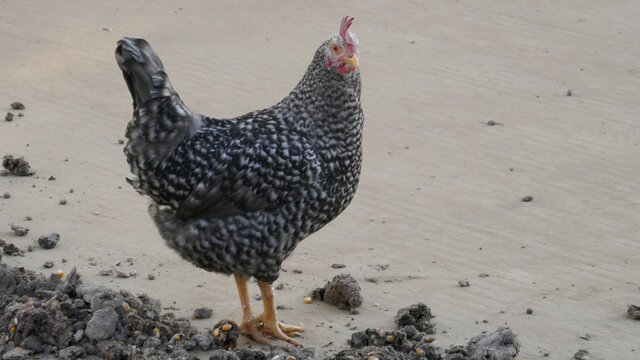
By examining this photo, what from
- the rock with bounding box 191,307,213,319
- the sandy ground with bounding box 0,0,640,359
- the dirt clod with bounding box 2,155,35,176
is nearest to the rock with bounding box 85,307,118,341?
the rock with bounding box 191,307,213,319

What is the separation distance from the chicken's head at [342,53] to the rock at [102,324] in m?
2.14

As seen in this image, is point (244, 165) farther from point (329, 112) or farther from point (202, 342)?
point (202, 342)

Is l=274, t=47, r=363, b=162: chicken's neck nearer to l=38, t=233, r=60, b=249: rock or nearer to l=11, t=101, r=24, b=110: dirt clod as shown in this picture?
l=38, t=233, r=60, b=249: rock

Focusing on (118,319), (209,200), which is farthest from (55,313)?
(209,200)

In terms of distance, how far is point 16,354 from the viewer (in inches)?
245

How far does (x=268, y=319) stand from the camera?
6.79 metres

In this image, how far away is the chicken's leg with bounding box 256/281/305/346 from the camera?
671 cm

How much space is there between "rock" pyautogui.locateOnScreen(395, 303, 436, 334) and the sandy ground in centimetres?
12

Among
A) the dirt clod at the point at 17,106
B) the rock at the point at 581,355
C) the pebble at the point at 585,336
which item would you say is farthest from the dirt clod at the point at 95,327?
the dirt clod at the point at 17,106

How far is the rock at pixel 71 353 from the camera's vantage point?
6168 millimetres

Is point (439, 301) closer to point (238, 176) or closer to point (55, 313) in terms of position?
point (238, 176)

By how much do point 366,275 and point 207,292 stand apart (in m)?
1.27

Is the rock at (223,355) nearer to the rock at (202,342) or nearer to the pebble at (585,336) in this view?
the rock at (202,342)

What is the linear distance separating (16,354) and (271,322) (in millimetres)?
1682
